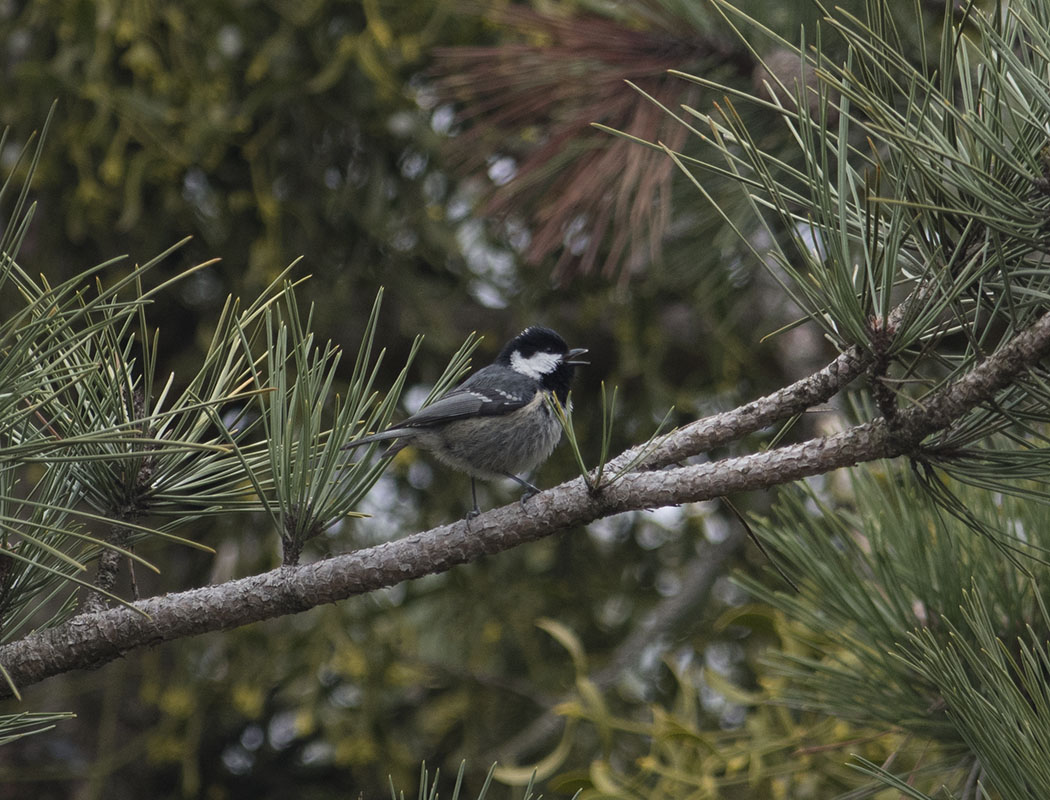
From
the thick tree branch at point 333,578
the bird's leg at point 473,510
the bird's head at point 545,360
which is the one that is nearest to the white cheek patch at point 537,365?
the bird's head at point 545,360

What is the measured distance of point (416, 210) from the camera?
2.57 metres

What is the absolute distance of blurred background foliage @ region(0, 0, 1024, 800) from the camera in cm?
240

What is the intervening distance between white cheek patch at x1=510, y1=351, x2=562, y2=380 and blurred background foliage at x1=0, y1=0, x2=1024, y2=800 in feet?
0.87

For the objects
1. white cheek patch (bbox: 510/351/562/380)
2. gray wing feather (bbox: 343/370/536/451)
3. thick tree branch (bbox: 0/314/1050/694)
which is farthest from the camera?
white cheek patch (bbox: 510/351/562/380)

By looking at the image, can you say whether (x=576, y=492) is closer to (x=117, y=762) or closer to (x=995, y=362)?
(x=995, y=362)

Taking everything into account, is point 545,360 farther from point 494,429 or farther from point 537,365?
point 494,429

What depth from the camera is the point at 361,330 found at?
278 centimetres

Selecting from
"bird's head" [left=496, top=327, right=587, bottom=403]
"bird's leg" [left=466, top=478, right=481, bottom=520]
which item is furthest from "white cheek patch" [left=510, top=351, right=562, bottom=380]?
"bird's leg" [left=466, top=478, right=481, bottom=520]

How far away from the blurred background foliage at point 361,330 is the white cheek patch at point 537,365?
0.27 m

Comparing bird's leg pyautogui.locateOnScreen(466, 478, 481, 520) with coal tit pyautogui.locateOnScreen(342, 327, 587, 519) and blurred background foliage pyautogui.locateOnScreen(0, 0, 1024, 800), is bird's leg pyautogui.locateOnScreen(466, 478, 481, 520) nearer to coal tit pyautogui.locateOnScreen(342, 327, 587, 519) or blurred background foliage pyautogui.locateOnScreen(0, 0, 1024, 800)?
coal tit pyautogui.locateOnScreen(342, 327, 587, 519)

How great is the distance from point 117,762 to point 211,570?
1.71 ft

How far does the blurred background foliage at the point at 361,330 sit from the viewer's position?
240 centimetres

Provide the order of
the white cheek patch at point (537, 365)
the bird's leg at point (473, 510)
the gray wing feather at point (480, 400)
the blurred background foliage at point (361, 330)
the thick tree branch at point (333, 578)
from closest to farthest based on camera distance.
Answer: the thick tree branch at point (333, 578) < the bird's leg at point (473, 510) < the gray wing feather at point (480, 400) < the white cheek patch at point (537, 365) < the blurred background foliage at point (361, 330)

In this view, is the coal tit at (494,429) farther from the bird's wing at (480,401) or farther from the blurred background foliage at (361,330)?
the blurred background foliage at (361,330)
